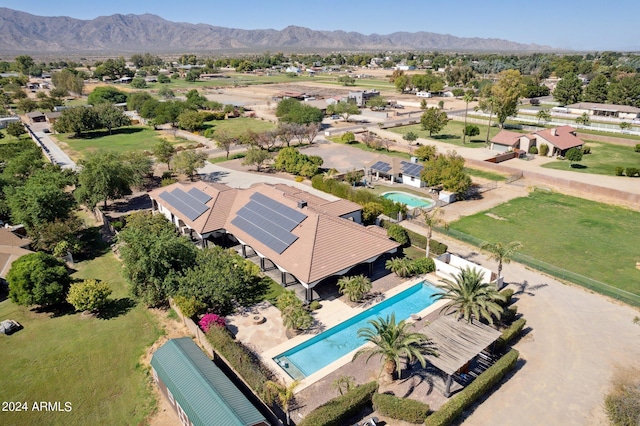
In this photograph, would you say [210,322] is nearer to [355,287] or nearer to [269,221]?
[355,287]

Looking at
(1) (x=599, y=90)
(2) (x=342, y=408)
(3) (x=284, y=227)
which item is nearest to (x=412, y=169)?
(3) (x=284, y=227)

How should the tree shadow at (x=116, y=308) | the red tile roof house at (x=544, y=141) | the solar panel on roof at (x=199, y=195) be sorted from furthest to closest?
the red tile roof house at (x=544, y=141) → the solar panel on roof at (x=199, y=195) → the tree shadow at (x=116, y=308)

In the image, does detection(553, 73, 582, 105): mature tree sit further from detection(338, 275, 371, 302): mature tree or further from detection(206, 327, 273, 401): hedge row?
detection(206, 327, 273, 401): hedge row

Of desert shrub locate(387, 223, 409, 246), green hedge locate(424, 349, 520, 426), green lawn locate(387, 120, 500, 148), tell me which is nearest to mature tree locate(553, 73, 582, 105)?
green lawn locate(387, 120, 500, 148)

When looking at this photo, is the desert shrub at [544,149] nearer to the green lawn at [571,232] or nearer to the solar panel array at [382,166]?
the green lawn at [571,232]

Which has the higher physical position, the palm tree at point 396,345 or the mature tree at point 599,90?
the mature tree at point 599,90

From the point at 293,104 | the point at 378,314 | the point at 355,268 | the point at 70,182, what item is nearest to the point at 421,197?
the point at 355,268

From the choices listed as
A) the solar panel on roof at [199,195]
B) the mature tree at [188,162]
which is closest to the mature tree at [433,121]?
the mature tree at [188,162]
